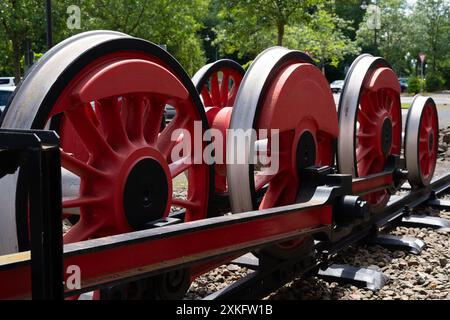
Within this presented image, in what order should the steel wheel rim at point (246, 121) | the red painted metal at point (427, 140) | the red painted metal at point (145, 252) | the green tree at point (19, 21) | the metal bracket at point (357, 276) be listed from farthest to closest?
the green tree at point (19, 21), the red painted metal at point (427, 140), the metal bracket at point (357, 276), the steel wheel rim at point (246, 121), the red painted metal at point (145, 252)

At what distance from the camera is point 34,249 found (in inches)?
64.9

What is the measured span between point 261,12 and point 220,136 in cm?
1270

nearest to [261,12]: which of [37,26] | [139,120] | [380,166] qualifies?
[37,26]

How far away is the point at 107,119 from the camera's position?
298cm

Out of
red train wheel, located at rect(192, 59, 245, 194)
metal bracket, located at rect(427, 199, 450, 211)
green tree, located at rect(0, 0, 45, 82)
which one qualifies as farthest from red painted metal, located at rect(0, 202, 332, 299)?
green tree, located at rect(0, 0, 45, 82)

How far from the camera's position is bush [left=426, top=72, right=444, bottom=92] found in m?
48.2

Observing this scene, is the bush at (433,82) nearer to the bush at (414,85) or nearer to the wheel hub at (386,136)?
the bush at (414,85)

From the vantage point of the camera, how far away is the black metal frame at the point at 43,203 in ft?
5.32

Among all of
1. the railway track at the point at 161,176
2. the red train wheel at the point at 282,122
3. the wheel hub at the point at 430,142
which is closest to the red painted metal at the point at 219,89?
the railway track at the point at 161,176

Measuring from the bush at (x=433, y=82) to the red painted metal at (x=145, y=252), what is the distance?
48.2 metres

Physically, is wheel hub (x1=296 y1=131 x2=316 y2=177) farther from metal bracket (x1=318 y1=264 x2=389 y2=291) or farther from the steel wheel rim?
metal bracket (x1=318 y1=264 x2=389 y2=291)

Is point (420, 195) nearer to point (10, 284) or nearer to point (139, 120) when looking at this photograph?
point (139, 120)

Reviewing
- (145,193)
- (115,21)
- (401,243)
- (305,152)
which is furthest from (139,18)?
(145,193)

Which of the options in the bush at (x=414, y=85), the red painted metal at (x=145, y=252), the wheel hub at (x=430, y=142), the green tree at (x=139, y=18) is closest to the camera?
the red painted metal at (x=145, y=252)
